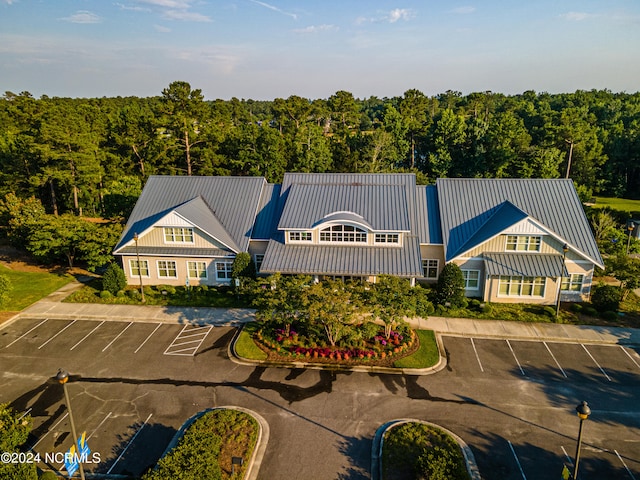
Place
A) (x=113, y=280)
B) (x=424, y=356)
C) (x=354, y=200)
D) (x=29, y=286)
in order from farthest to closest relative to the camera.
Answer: (x=29, y=286)
(x=354, y=200)
(x=113, y=280)
(x=424, y=356)

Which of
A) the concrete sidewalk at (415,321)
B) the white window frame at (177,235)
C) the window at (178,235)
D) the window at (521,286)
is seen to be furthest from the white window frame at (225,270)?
the window at (521,286)

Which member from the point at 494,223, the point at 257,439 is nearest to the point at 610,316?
the point at 494,223

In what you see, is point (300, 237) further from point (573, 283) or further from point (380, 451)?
point (573, 283)

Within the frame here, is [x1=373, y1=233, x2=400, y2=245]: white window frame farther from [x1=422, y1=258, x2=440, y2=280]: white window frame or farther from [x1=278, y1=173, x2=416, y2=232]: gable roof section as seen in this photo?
[x1=422, y1=258, x2=440, y2=280]: white window frame

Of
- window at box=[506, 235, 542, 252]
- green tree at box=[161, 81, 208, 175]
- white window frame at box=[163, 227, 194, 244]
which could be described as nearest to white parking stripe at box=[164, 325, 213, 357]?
white window frame at box=[163, 227, 194, 244]

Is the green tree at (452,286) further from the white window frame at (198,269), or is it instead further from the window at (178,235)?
the window at (178,235)

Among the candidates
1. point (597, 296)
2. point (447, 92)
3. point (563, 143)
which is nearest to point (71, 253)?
point (597, 296)
